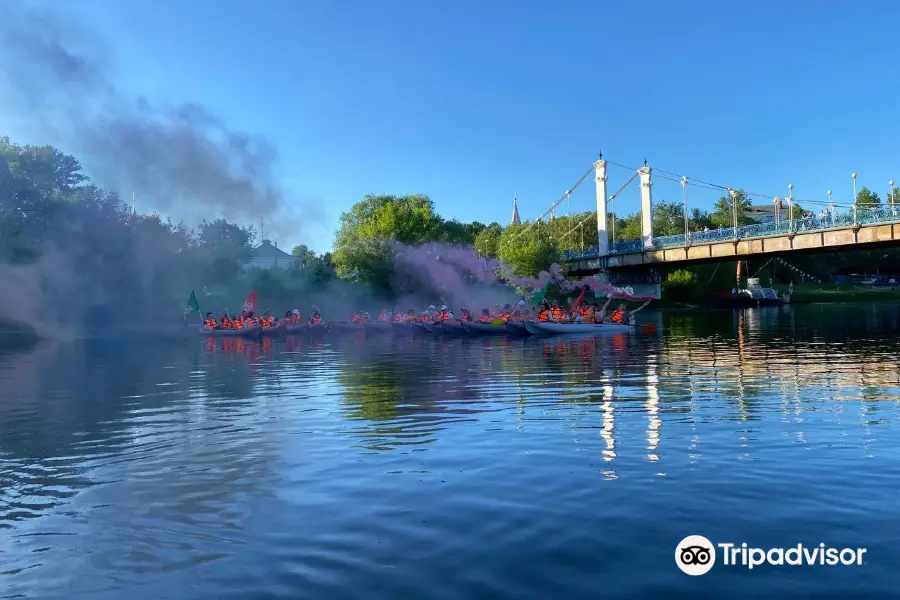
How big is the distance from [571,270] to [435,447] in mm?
77552

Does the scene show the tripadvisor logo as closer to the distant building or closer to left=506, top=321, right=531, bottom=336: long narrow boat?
left=506, top=321, right=531, bottom=336: long narrow boat

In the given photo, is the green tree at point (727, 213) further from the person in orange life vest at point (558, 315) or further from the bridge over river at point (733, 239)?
the person in orange life vest at point (558, 315)

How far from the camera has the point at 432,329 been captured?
46.0 metres

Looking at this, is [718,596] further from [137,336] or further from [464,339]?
[137,336]

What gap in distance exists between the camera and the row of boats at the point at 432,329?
141 feet

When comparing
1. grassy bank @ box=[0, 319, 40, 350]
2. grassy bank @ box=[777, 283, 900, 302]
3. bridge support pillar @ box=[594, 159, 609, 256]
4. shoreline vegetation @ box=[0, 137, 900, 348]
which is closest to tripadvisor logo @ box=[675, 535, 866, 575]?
shoreline vegetation @ box=[0, 137, 900, 348]

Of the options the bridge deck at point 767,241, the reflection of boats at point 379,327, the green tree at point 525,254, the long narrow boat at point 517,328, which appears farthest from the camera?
the green tree at point 525,254

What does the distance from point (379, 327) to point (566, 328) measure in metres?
14.5

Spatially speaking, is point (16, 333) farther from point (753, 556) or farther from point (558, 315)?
point (753, 556)

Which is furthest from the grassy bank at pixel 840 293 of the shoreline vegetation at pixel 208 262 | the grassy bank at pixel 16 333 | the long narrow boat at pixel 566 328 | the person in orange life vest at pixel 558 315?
the grassy bank at pixel 16 333

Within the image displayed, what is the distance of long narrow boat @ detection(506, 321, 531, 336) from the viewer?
139ft

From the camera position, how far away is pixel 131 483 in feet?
33.8

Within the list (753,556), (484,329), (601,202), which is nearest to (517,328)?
(484,329)

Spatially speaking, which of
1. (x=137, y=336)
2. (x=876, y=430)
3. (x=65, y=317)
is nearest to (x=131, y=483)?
(x=876, y=430)
